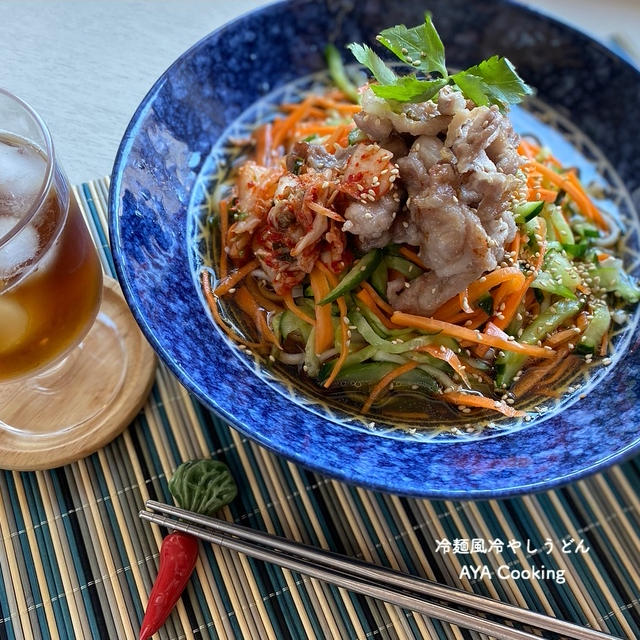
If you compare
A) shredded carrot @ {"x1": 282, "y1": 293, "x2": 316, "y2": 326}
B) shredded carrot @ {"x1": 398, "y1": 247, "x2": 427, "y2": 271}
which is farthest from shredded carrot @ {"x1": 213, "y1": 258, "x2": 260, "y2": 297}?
shredded carrot @ {"x1": 398, "y1": 247, "x2": 427, "y2": 271}

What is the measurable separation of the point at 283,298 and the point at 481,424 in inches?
31.2

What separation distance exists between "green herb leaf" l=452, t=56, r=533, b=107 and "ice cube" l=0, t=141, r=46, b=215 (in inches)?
50.4

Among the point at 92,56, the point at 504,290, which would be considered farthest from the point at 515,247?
the point at 92,56

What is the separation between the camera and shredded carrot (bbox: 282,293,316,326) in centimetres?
228

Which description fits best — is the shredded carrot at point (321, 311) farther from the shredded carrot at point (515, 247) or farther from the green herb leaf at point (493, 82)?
the green herb leaf at point (493, 82)

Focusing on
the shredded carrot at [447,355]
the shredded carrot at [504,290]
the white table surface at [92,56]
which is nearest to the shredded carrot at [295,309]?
the shredded carrot at [447,355]

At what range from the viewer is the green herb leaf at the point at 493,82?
2.08m

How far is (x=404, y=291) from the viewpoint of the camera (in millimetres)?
2221

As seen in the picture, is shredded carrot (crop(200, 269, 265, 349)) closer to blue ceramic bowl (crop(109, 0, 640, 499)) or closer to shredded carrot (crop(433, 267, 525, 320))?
blue ceramic bowl (crop(109, 0, 640, 499))

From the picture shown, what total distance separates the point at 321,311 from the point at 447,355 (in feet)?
1.44

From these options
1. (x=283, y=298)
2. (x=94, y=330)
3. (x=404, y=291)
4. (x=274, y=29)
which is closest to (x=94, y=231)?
(x=94, y=330)

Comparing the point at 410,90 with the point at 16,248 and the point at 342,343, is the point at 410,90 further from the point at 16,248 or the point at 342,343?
the point at 16,248

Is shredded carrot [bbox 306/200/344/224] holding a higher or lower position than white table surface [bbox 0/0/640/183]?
higher

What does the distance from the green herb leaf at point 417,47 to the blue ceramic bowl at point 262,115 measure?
77cm
